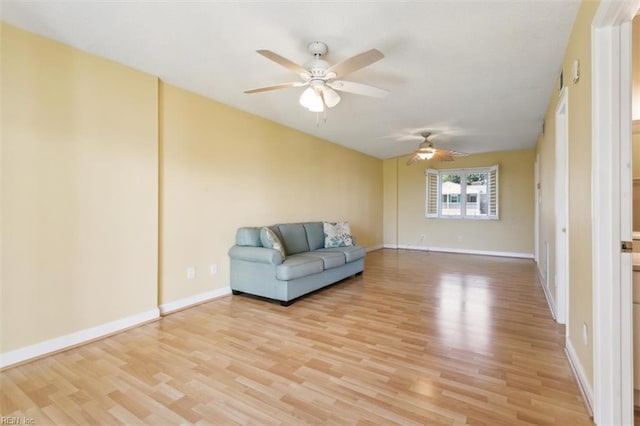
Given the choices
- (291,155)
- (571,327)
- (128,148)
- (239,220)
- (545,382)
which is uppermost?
(291,155)

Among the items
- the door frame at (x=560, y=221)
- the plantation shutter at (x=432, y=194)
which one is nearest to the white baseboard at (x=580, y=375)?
the door frame at (x=560, y=221)

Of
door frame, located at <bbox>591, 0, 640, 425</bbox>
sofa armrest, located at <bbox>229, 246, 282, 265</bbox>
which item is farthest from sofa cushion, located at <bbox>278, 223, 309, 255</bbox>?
door frame, located at <bbox>591, 0, 640, 425</bbox>

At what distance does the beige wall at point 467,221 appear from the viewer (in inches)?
268

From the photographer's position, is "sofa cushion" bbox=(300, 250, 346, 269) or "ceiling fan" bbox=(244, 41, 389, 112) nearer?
"ceiling fan" bbox=(244, 41, 389, 112)

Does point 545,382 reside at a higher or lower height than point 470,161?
lower

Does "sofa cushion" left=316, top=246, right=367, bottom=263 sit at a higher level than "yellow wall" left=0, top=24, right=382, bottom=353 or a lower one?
lower

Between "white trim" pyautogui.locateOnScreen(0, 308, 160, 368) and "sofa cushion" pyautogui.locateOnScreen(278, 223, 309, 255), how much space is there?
5.98 ft

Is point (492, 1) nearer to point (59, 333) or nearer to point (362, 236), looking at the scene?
point (59, 333)

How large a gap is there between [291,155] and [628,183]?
4237mm

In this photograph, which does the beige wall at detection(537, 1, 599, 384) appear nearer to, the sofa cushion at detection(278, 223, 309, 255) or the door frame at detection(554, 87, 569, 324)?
the door frame at detection(554, 87, 569, 324)

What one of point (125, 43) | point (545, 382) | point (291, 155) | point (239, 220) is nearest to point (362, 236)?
point (291, 155)

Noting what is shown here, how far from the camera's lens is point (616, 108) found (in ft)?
4.83

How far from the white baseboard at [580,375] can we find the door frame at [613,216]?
197 mm

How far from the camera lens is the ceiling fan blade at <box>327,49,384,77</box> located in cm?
203
